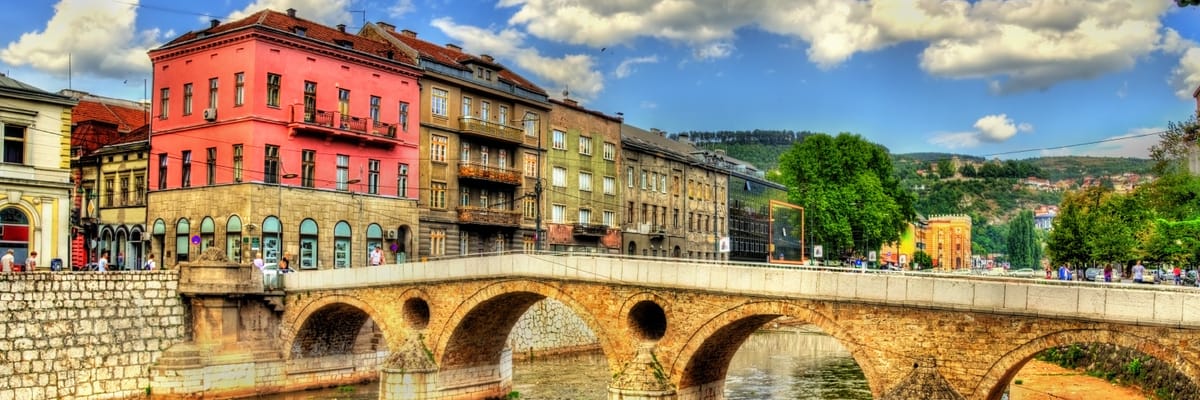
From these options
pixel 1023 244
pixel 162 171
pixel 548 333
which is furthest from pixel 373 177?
pixel 1023 244

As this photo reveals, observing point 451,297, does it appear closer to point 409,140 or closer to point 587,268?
point 587,268

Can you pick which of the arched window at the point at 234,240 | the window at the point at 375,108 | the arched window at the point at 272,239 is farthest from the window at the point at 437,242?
the arched window at the point at 234,240

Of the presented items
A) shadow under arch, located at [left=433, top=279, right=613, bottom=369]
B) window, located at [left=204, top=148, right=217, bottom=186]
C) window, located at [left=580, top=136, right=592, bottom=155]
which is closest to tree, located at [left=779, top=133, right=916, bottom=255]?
window, located at [left=580, top=136, right=592, bottom=155]

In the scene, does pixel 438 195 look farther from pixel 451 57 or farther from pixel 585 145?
pixel 585 145

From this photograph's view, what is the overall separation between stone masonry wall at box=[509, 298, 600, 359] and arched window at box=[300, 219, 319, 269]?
963 centimetres

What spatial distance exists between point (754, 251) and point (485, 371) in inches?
2175

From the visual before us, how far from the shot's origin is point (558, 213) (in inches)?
2275

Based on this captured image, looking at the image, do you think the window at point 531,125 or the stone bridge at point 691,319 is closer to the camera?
the stone bridge at point 691,319

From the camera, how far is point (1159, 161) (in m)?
54.1

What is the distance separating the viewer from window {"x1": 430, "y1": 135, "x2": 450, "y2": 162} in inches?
1934

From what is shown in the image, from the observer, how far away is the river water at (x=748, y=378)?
37219mm

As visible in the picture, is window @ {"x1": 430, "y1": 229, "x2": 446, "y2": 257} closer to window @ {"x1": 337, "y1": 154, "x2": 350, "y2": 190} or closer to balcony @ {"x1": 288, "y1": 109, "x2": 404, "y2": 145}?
balcony @ {"x1": 288, "y1": 109, "x2": 404, "y2": 145}

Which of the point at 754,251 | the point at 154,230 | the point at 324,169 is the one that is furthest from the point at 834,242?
the point at 154,230

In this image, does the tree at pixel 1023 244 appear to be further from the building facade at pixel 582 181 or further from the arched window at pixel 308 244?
the arched window at pixel 308 244
